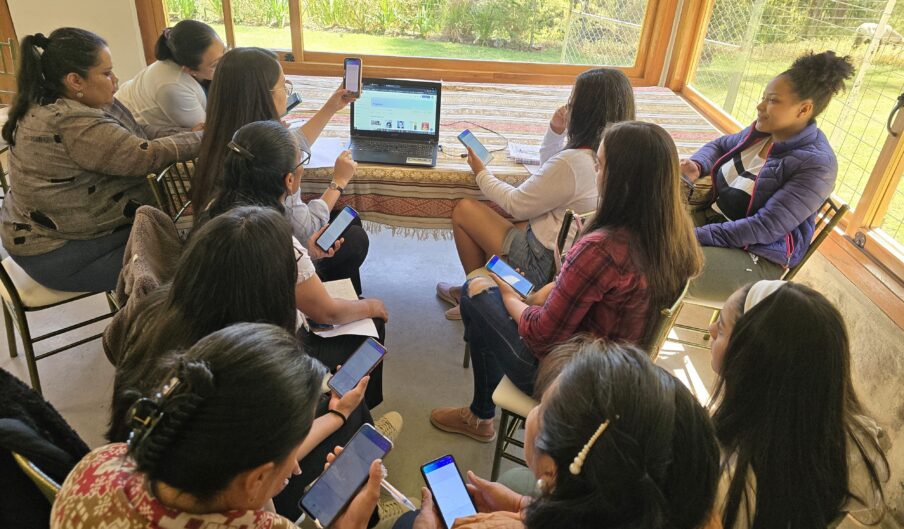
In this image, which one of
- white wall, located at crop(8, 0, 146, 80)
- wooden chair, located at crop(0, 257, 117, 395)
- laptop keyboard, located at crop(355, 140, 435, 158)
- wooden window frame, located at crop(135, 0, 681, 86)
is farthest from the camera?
wooden window frame, located at crop(135, 0, 681, 86)

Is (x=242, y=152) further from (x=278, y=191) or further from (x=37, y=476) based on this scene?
(x=37, y=476)

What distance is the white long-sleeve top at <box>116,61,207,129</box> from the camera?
2035mm

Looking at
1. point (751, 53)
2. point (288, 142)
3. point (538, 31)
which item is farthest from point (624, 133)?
point (538, 31)

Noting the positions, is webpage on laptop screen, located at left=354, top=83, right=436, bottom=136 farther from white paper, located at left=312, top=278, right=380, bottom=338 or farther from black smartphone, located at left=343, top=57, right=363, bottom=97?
white paper, located at left=312, top=278, right=380, bottom=338

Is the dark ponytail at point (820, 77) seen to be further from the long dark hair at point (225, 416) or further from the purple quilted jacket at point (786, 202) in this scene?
the long dark hair at point (225, 416)

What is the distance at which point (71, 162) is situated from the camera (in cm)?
171

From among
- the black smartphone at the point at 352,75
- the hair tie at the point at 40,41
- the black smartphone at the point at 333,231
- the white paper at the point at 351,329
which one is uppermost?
A: the hair tie at the point at 40,41

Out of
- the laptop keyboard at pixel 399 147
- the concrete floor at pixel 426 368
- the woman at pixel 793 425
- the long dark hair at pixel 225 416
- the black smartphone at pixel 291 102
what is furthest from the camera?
the black smartphone at pixel 291 102

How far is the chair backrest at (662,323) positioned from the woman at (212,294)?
869mm

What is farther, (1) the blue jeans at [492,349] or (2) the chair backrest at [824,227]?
(2) the chair backrest at [824,227]

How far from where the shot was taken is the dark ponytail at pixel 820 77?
6.05 feet

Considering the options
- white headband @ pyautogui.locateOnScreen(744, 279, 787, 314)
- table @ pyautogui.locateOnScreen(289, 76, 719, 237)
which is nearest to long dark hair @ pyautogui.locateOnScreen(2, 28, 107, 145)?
table @ pyautogui.locateOnScreen(289, 76, 719, 237)

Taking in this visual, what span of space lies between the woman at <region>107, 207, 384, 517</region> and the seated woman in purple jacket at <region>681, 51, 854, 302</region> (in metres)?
1.40

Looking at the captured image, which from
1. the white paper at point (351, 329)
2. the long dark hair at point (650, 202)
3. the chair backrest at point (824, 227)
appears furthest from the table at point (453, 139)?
the long dark hair at point (650, 202)
